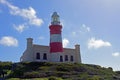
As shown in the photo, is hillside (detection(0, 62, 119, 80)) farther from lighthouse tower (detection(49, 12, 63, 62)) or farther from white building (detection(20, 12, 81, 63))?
lighthouse tower (detection(49, 12, 63, 62))

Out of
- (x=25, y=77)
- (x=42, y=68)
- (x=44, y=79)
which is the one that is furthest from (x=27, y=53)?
(x=44, y=79)

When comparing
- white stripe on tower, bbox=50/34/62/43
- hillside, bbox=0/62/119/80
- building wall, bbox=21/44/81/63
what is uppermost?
white stripe on tower, bbox=50/34/62/43

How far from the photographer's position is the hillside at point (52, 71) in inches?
1751

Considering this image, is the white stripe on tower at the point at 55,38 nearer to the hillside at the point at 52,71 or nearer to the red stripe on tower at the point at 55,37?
the red stripe on tower at the point at 55,37

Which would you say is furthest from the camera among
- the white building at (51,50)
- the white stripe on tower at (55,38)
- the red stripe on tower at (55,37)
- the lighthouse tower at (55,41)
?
the white stripe on tower at (55,38)

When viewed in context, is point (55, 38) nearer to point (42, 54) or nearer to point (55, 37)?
point (55, 37)

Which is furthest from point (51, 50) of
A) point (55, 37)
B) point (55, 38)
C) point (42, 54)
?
point (55, 37)

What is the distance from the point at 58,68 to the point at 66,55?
530 inches

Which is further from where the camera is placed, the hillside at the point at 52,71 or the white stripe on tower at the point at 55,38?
the white stripe on tower at the point at 55,38

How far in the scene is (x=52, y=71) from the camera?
4691cm

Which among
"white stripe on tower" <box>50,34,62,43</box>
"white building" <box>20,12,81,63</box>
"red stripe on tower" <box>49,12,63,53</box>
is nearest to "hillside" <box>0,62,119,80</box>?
"white building" <box>20,12,81,63</box>

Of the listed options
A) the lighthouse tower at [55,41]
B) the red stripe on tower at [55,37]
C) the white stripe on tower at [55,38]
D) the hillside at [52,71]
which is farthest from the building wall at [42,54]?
the hillside at [52,71]

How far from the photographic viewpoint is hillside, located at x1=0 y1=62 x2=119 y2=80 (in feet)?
146

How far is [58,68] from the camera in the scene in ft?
162
